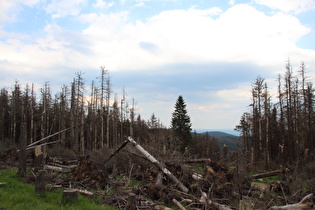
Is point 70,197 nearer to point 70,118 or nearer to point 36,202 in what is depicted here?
point 36,202

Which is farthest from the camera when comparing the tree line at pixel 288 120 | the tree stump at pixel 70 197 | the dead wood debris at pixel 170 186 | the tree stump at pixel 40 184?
the tree line at pixel 288 120

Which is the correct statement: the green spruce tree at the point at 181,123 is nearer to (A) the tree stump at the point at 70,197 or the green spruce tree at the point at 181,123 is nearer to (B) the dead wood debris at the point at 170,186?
(B) the dead wood debris at the point at 170,186

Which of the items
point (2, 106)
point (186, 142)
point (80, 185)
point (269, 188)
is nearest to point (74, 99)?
point (2, 106)

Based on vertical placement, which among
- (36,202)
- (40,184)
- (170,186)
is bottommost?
(170,186)

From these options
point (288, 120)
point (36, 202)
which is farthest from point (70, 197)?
point (288, 120)

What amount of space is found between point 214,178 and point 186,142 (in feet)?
87.8

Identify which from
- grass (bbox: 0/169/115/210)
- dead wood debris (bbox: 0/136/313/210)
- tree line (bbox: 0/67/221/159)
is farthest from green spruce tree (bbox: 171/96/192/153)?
grass (bbox: 0/169/115/210)

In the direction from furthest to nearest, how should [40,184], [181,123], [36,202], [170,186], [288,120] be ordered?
[181,123], [288,120], [170,186], [40,184], [36,202]

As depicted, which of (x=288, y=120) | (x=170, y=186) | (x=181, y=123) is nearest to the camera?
(x=170, y=186)

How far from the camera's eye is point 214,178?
8391mm

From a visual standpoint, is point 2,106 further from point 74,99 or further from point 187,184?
point 187,184

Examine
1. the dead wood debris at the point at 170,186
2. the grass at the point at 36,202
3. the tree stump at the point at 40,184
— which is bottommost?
the dead wood debris at the point at 170,186

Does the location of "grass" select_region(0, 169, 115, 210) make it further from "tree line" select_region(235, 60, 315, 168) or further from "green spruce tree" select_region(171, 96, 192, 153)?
"green spruce tree" select_region(171, 96, 192, 153)

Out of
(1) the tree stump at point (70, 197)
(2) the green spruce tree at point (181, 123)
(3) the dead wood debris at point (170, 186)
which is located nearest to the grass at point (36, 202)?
(1) the tree stump at point (70, 197)
